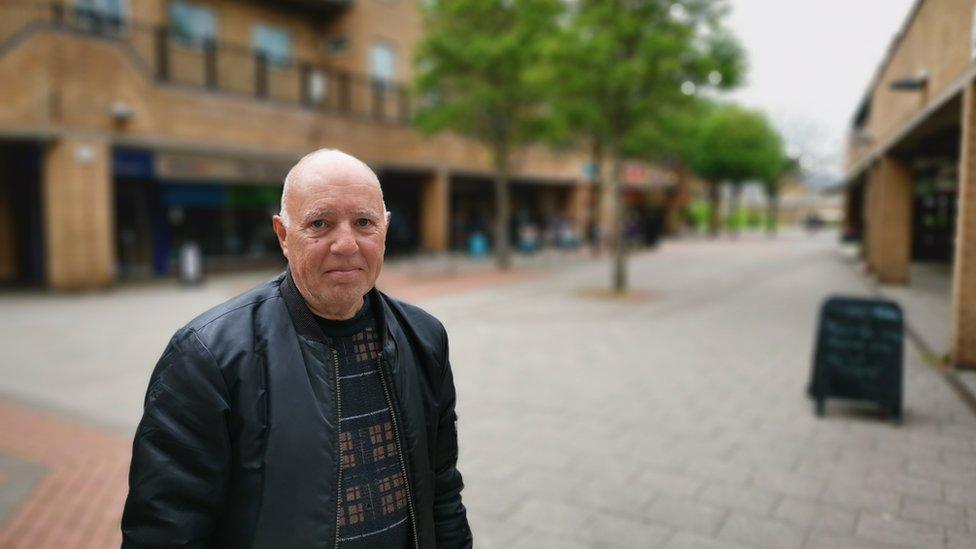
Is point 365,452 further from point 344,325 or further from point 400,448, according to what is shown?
point 344,325

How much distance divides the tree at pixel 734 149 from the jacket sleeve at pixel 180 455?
40.9 metres

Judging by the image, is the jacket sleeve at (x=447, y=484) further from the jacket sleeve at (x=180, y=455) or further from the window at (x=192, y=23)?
the window at (x=192, y=23)

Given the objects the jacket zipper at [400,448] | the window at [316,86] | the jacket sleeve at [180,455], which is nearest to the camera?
the jacket sleeve at [180,455]

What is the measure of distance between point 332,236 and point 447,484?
2.88ft

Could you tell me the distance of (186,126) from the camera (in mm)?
16516

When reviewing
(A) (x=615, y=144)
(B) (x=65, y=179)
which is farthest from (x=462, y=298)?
(B) (x=65, y=179)

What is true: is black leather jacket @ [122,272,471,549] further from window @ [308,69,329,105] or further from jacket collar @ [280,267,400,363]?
window @ [308,69,329,105]

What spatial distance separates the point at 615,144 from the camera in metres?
13.9

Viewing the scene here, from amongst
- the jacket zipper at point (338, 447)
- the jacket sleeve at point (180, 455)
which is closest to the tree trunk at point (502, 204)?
the jacket zipper at point (338, 447)

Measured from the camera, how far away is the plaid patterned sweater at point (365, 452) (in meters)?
1.80

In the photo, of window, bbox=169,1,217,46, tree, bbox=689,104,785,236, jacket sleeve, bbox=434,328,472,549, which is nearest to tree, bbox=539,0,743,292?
window, bbox=169,1,217,46

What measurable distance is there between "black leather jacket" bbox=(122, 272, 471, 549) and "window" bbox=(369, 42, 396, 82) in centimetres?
2205

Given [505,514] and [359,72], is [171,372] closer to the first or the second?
[505,514]

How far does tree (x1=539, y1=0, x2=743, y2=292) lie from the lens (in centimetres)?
1264
